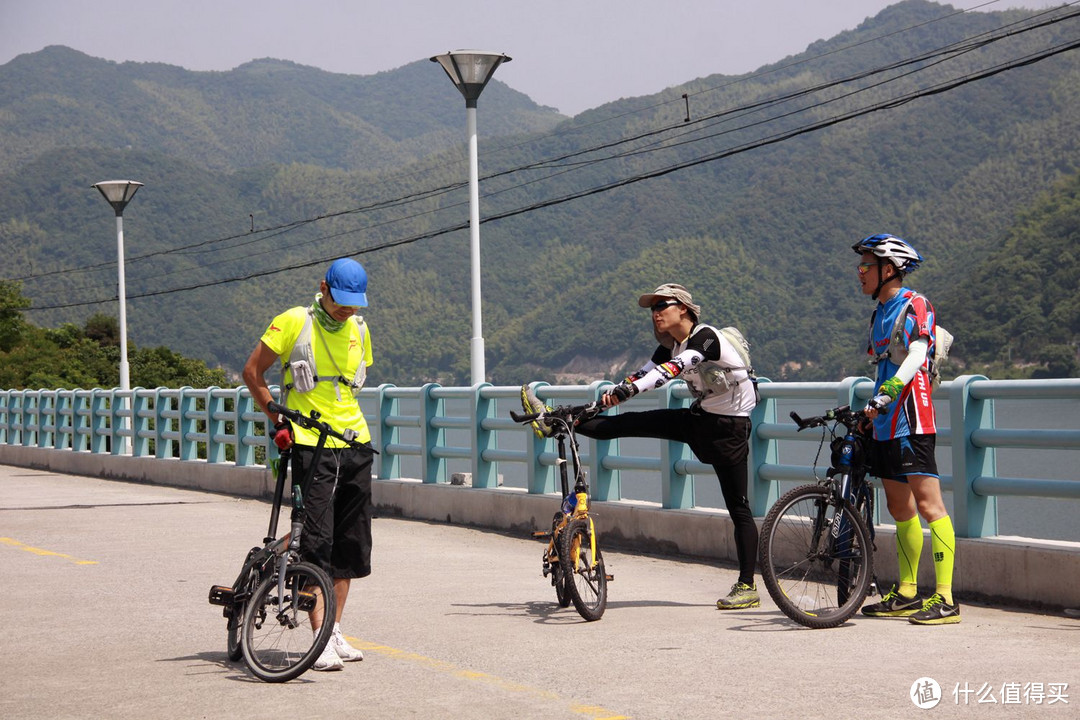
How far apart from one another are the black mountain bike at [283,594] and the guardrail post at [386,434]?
9.01 metres

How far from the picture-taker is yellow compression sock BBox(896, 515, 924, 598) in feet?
27.7

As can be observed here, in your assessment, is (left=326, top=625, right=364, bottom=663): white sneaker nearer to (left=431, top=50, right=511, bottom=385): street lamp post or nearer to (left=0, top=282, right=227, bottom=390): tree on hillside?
(left=431, top=50, right=511, bottom=385): street lamp post

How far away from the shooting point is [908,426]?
8.22 m

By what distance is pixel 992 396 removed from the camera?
9.20m

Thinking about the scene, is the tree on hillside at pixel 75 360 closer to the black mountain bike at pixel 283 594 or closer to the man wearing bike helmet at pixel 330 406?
the man wearing bike helmet at pixel 330 406

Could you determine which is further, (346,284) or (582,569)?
(582,569)

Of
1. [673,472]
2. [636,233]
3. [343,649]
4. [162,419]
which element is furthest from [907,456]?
[636,233]

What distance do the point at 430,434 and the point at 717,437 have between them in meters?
7.13

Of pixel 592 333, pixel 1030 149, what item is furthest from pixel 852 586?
pixel 1030 149

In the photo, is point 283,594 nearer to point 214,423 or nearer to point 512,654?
point 512,654

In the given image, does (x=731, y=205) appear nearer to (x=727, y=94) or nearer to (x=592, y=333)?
(x=592, y=333)

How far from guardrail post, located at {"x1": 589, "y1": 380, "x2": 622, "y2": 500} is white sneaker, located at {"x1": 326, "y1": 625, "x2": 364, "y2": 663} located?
548 centimetres

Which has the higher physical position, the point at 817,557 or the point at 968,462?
the point at 968,462

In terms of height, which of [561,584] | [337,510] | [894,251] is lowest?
[561,584]
